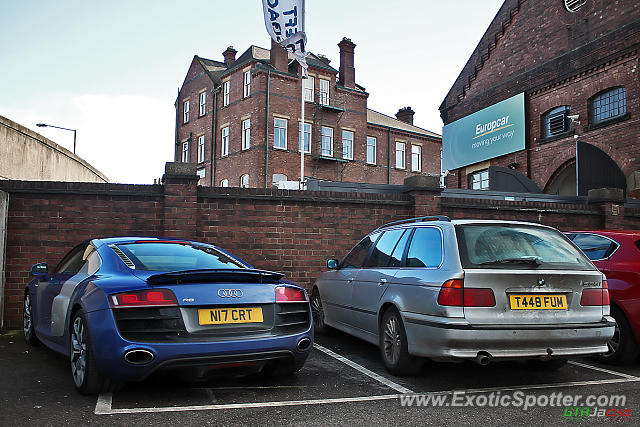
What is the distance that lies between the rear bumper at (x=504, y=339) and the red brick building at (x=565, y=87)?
12.9 m

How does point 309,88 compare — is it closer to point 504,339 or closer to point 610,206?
point 610,206

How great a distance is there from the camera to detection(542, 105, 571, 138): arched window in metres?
18.6

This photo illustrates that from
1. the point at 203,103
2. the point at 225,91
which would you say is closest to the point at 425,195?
the point at 225,91

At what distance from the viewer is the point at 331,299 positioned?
275 inches

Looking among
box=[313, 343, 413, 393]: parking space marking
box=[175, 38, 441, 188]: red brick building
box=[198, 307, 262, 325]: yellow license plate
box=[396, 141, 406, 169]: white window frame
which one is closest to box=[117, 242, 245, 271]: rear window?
A: box=[198, 307, 262, 325]: yellow license plate

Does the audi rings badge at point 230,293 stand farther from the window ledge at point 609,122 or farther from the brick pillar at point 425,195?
the window ledge at point 609,122

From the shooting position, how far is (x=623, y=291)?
5.66 metres

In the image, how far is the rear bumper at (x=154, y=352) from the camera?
12.8 ft

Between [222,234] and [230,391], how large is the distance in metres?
4.75

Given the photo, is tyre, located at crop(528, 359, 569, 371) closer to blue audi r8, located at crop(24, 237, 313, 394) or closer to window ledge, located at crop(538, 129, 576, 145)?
blue audi r8, located at crop(24, 237, 313, 394)

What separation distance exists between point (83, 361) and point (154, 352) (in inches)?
30.7

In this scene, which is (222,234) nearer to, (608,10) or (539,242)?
(539,242)

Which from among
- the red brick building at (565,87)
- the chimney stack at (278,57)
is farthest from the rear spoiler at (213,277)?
the chimney stack at (278,57)

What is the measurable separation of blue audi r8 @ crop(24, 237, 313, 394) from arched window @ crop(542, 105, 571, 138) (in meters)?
16.8
